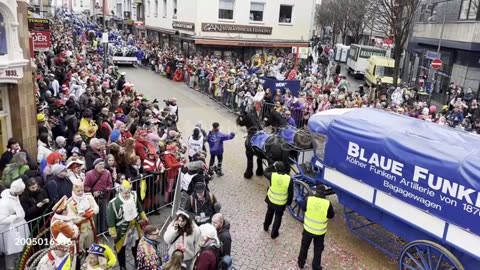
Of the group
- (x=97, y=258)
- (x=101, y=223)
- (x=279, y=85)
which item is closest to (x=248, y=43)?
(x=279, y=85)

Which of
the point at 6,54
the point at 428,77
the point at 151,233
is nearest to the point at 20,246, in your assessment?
the point at 151,233

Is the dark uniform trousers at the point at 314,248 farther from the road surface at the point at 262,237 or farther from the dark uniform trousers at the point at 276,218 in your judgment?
the dark uniform trousers at the point at 276,218

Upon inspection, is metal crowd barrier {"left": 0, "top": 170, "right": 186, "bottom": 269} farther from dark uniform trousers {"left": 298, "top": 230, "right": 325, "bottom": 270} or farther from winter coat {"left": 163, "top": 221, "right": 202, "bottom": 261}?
dark uniform trousers {"left": 298, "top": 230, "right": 325, "bottom": 270}

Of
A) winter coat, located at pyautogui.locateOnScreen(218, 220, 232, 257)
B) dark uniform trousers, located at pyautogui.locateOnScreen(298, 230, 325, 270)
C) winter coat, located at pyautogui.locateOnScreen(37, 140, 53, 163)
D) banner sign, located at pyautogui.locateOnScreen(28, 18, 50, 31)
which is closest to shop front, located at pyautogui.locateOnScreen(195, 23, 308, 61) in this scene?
banner sign, located at pyautogui.locateOnScreen(28, 18, 50, 31)

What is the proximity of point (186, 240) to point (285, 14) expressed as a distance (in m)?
31.1

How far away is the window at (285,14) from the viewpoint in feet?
113

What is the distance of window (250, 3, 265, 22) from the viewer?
110 feet

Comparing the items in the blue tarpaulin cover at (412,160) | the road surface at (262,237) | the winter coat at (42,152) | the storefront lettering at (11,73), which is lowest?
the road surface at (262,237)

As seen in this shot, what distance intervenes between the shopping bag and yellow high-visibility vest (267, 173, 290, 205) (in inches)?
169

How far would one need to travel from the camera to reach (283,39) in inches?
1366

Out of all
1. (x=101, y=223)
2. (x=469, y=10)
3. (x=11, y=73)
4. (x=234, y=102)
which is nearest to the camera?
(x=101, y=223)

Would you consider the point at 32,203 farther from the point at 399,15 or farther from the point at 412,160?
the point at 399,15

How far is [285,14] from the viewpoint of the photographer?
3478 centimetres

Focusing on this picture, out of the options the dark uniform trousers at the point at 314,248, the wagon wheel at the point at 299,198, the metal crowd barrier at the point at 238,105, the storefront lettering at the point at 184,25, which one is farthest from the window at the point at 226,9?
the dark uniform trousers at the point at 314,248
